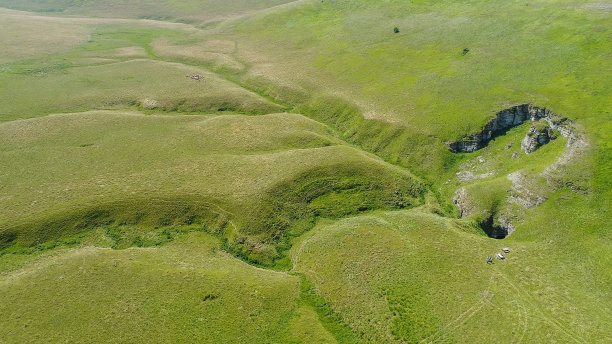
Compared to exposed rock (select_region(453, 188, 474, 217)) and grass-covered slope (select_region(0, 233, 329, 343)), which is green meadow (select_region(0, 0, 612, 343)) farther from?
exposed rock (select_region(453, 188, 474, 217))

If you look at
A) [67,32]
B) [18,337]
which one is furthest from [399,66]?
[67,32]

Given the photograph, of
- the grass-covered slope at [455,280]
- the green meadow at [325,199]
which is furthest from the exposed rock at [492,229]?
the grass-covered slope at [455,280]

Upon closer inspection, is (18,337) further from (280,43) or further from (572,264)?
(280,43)

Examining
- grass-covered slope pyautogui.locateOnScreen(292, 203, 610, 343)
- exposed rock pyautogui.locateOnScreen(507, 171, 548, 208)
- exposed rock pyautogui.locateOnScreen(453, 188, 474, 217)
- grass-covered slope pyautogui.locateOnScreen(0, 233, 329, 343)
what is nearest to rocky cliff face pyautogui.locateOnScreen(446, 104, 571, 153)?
exposed rock pyautogui.locateOnScreen(453, 188, 474, 217)

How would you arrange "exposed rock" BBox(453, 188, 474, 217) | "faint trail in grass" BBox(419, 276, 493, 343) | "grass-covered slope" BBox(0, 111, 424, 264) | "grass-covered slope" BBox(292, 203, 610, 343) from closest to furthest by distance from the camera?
"faint trail in grass" BBox(419, 276, 493, 343) → "grass-covered slope" BBox(292, 203, 610, 343) → "grass-covered slope" BBox(0, 111, 424, 264) → "exposed rock" BBox(453, 188, 474, 217)

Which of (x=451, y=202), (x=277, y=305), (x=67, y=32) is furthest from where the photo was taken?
(x=67, y=32)

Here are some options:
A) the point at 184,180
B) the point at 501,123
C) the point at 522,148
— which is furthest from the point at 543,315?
the point at 184,180
